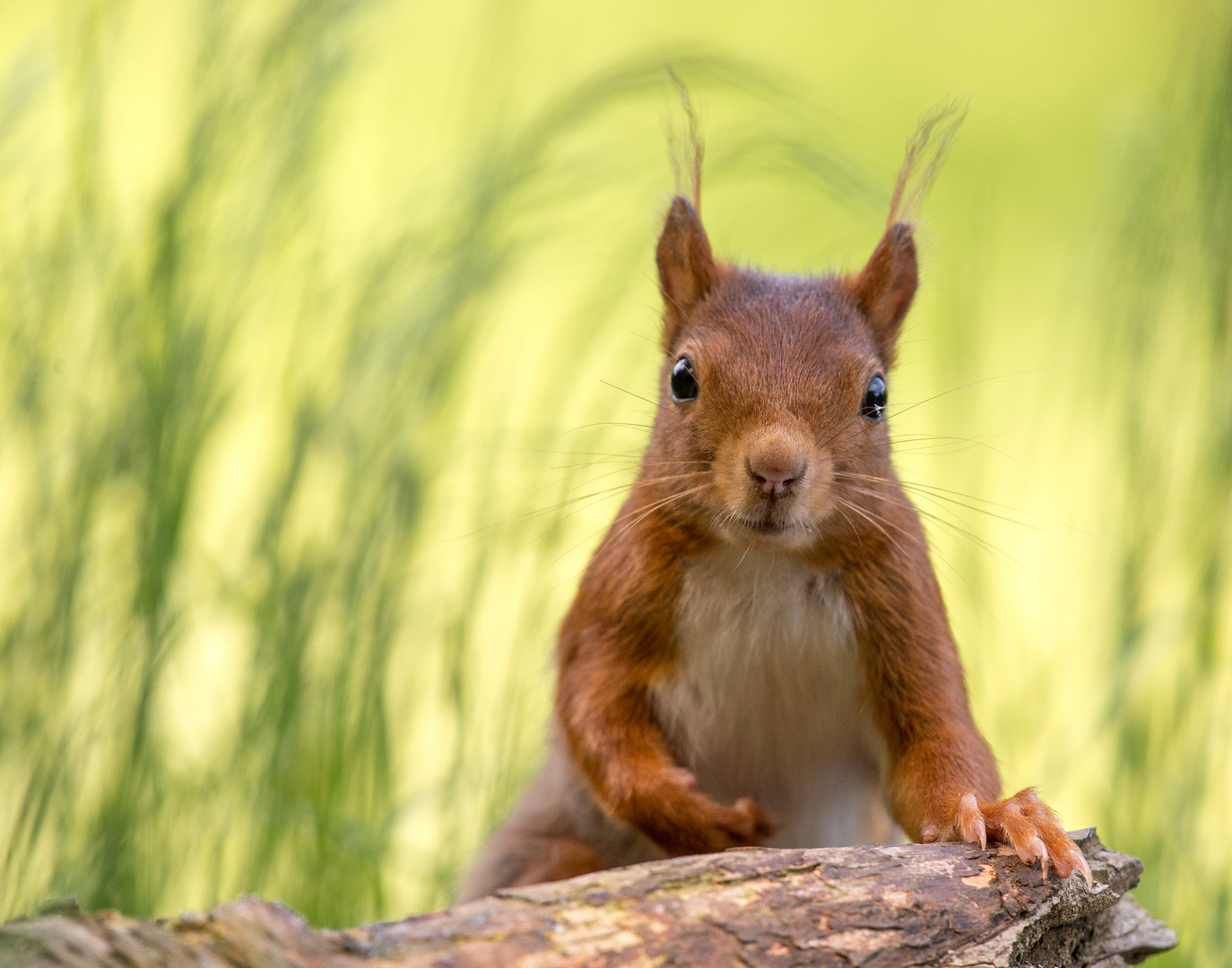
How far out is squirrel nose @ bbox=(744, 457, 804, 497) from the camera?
1.93m

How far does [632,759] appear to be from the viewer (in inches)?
83.1

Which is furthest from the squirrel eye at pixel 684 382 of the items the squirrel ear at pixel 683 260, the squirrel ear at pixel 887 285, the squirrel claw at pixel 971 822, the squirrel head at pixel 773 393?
the squirrel claw at pixel 971 822

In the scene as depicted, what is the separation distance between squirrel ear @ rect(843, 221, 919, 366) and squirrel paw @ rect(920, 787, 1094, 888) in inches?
33.5

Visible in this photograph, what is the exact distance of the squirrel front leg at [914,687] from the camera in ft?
6.75

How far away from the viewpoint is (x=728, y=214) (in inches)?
148

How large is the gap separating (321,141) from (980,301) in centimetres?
192

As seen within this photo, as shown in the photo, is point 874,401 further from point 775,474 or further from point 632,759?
point 632,759

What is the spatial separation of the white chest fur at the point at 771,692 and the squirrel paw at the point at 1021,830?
0.30 m

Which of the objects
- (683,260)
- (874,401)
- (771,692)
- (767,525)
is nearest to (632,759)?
(771,692)

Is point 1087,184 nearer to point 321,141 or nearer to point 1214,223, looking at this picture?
point 1214,223

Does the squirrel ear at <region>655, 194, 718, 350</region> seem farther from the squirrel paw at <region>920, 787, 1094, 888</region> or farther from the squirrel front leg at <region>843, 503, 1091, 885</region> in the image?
the squirrel paw at <region>920, 787, 1094, 888</region>

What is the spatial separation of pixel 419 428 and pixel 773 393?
Answer: 1.05 metres

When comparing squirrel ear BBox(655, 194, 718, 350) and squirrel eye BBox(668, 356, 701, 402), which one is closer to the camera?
squirrel eye BBox(668, 356, 701, 402)

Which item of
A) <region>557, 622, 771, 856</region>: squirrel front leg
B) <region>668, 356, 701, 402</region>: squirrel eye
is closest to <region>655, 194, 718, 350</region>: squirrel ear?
<region>668, 356, 701, 402</region>: squirrel eye
